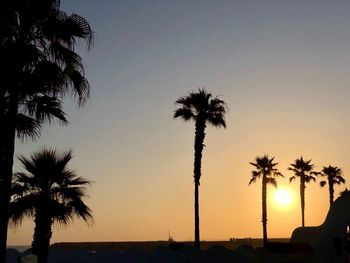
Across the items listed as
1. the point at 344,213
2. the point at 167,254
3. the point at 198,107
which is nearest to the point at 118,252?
the point at 167,254

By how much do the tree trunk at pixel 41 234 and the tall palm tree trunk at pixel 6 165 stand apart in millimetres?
5706

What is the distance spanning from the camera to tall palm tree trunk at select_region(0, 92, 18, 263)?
16.7 meters

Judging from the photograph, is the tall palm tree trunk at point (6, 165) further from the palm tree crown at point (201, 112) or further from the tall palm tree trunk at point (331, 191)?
the tall palm tree trunk at point (331, 191)

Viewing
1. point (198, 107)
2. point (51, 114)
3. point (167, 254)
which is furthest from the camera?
point (198, 107)

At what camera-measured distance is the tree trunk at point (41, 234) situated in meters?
23.6

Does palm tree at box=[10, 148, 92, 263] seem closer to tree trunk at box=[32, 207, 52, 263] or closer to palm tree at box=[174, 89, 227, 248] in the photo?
tree trunk at box=[32, 207, 52, 263]

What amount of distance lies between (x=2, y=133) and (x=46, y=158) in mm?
7094

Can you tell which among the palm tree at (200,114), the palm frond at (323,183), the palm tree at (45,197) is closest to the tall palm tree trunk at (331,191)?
the palm frond at (323,183)

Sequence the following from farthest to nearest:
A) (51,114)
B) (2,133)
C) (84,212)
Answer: (84,212) < (51,114) < (2,133)

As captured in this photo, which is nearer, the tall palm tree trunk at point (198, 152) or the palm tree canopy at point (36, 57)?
the palm tree canopy at point (36, 57)

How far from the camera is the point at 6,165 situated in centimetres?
1720

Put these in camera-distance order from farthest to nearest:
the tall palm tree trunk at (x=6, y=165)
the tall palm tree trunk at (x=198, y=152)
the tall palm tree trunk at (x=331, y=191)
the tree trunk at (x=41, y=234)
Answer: the tall palm tree trunk at (x=331, y=191) → the tall palm tree trunk at (x=198, y=152) → the tree trunk at (x=41, y=234) → the tall palm tree trunk at (x=6, y=165)

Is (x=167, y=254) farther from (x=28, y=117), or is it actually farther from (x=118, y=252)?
(x=28, y=117)

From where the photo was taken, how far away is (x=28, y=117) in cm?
1853
